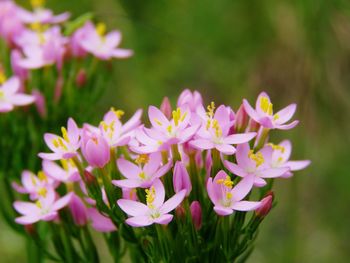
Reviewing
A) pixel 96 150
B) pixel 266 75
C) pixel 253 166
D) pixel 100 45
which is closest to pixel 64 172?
pixel 96 150

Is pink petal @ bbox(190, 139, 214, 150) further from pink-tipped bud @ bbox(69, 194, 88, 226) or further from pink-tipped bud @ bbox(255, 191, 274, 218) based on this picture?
pink-tipped bud @ bbox(69, 194, 88, 226)

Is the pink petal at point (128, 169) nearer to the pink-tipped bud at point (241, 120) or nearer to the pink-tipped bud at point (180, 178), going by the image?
the pink-tipped bud at point (180, 178)

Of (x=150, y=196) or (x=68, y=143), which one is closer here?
(x=150, y=196)

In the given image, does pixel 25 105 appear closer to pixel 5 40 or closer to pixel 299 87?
pixel 5 40

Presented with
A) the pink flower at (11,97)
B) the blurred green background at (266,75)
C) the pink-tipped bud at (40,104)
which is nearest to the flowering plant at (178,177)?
the pink flower at (11,97)

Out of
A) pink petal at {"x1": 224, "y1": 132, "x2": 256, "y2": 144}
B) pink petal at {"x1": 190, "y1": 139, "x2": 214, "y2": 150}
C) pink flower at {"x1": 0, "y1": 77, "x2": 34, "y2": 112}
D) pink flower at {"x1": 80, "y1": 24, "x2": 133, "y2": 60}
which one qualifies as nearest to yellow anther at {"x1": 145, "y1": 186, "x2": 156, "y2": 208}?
pink petal at {"x1": 190, "y1": 139, "x2": 214, "y2": 150}

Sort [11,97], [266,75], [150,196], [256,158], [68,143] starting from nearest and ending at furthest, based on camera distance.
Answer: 1. [150,196]
2. [256,158]
3. [68,143]
4. [11,97]
5. [266,75]

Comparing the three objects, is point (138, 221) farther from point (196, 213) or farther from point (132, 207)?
point (196, 213)
